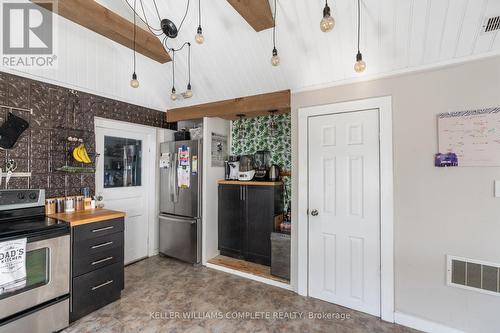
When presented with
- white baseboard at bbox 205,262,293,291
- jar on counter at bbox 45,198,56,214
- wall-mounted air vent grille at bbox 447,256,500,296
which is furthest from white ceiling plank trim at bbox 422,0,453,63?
jar on counter at bbox 45,198,56,214

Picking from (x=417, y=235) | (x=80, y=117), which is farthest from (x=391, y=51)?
(x=80, y=117)

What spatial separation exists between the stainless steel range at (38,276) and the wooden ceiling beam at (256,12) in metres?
2.43

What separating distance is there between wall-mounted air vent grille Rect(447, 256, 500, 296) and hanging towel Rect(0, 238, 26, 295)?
350 centimetres

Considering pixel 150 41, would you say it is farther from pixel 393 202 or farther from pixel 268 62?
pixel 393 202

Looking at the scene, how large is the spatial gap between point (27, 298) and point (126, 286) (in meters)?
1.10

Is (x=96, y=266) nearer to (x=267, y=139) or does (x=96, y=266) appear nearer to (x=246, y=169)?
(x=246, y=169)

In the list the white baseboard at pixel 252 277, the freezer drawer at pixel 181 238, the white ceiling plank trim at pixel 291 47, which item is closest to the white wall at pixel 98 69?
the white ceiling plank trim at pixel 291 47

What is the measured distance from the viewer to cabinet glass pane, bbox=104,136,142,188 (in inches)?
130

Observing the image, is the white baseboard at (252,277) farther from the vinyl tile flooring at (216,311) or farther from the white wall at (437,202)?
the white wall at (437,202)

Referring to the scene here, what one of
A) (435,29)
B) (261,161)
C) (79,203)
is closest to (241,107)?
(261,161)

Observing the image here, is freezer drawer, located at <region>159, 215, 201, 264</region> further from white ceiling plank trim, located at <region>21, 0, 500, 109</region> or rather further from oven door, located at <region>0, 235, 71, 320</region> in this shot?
white ceiling plank trim, located at <region>21, 0, 500, 109</region>

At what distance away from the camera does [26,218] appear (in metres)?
2.31

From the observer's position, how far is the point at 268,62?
257 centimetres

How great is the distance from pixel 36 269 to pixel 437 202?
11.5 ft
